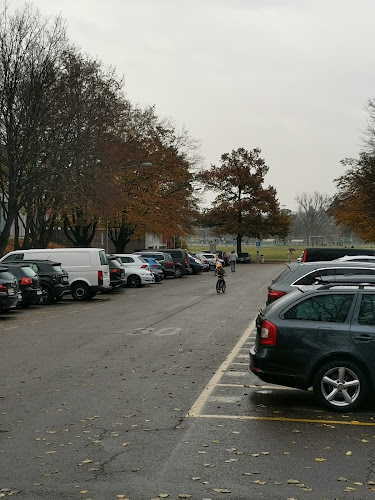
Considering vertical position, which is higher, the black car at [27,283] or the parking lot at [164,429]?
the black car at [27,283]

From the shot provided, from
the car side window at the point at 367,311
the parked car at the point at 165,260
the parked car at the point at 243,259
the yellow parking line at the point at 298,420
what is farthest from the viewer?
the parked car at the point at 243,259

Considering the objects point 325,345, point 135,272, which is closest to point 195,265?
point 135,272

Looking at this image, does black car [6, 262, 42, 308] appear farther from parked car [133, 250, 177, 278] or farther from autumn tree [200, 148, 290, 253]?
autumn tree [200, 148, 290, 253]

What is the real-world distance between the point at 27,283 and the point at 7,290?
3190mm

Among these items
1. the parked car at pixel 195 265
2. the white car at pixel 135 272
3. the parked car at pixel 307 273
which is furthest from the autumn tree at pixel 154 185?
the parked car at pixel 307 273

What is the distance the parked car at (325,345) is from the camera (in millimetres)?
8953

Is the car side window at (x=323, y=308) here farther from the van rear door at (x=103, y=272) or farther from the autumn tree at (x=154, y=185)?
the autumn tree at (x=154, y=185)

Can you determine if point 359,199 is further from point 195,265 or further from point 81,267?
point 81,267

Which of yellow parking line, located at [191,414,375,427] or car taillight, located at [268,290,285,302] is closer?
yellow parking line, located at [191,414,375,427]

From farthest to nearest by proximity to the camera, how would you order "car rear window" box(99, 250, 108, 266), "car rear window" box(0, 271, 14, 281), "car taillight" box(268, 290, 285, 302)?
"car rear window" box(99, 250, 108, 266), "car rear window" box(0, 271, 14, 281), "car taillight" box(268, 290, 285, 302)

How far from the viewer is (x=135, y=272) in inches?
1564

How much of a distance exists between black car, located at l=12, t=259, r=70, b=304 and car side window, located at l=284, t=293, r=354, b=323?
18.6m

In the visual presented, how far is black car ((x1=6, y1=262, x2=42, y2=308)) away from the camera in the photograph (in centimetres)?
2480

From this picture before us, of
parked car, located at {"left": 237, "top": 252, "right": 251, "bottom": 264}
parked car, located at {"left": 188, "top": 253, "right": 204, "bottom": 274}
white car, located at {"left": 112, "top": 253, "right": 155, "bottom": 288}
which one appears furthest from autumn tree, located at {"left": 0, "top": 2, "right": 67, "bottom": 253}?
parked car, located at {"left": 237, "top": 252, "right": 251, "bottom": 264}
